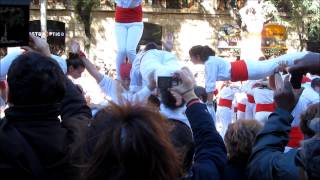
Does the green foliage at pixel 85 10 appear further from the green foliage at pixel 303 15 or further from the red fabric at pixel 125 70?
the red fabric at pixel 125 70

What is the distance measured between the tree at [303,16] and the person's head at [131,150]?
22085 mm

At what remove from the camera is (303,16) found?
2475 centimetres

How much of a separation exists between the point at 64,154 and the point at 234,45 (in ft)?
78.7

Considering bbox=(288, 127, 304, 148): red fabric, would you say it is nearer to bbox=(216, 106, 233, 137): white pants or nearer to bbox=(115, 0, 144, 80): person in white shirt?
bbox=(115, 0, 144, 80): person in white shirt

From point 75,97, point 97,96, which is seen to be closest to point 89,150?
point 75,97

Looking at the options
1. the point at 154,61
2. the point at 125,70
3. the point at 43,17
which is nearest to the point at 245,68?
the point at 154,61

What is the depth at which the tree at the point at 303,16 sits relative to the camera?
920 inches

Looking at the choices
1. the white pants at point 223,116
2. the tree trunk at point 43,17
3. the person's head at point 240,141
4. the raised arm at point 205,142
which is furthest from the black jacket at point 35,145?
the tree trunk at point 43,17

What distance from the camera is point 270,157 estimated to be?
2639 mm

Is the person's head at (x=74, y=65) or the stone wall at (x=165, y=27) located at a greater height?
the stone wall at (x=165, y=27)

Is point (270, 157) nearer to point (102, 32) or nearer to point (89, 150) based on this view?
point (89, 150)

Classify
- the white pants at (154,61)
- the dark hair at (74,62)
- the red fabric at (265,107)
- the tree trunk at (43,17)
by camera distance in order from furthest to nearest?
the tree trunk at (43,17) → the red fabric at (265,107) → the dark hair at (74,62) → the white pants at (154,61)

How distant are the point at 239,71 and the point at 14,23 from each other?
2236 millimetres

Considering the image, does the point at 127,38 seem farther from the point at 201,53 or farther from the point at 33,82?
the point at 33,82
